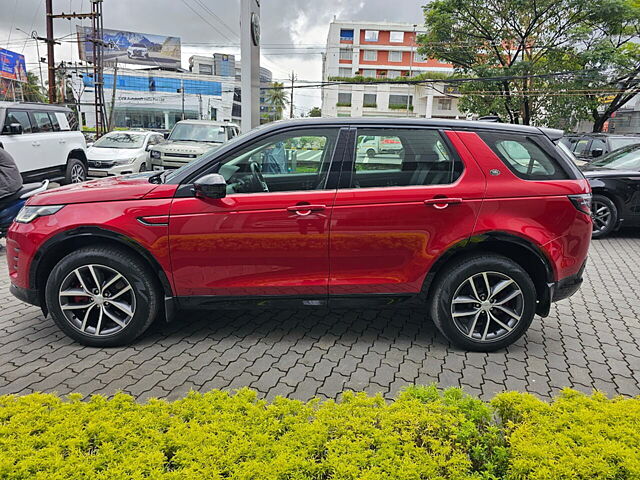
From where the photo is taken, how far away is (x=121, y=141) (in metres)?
14.3

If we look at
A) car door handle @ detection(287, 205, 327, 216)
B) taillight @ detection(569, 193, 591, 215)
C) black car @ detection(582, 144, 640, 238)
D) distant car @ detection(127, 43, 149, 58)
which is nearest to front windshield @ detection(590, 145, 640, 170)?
black car @ detection(582, 144, 640, 238)

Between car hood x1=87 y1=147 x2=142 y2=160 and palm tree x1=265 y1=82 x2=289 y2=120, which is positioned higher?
palm tree x1=265 y1=82 x2=289 y2=120

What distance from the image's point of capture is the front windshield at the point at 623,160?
8266 millimetres

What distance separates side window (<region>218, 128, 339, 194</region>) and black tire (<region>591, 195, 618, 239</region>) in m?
6.45

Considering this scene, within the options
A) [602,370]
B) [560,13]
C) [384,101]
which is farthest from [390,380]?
[384,101]

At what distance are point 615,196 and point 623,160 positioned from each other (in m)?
0.95

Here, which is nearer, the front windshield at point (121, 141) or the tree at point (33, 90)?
the front windshield at point (121, 141)

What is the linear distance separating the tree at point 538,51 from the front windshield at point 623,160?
12.6 metres

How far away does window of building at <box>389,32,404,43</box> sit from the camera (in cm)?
6750

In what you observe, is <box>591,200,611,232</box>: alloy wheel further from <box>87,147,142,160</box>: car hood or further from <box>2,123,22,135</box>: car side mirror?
<box>87,147,142,160</box>: car hood

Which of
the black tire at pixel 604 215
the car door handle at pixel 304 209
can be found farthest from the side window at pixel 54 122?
the black tire at pixel 604 215

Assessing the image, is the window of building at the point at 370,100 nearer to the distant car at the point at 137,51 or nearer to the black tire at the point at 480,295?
the distant car at the point at 137,51

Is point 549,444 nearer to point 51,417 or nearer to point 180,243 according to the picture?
point 51,417

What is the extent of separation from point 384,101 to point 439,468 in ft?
204
